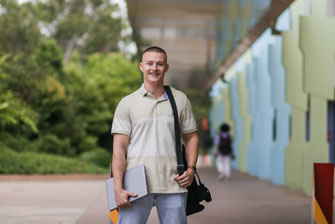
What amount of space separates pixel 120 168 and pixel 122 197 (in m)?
0.18

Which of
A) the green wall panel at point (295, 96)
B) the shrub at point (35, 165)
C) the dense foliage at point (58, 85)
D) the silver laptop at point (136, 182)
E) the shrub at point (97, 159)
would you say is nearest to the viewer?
the silver laptop at point (136, 182)

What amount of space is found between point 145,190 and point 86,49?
184ft

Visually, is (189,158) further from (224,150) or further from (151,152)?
(224,150)

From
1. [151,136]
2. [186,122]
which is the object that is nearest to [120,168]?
[151,136]

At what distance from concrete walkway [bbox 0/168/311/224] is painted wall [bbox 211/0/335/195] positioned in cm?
82

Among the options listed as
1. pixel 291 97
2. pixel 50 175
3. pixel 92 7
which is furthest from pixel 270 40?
pixel 92 7

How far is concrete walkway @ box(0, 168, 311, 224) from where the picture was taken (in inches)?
373

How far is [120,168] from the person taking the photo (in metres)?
4.28

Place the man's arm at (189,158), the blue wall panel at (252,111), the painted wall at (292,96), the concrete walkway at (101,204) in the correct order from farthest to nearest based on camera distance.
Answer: the blue wall panel at (252,111) → the painted wall at (292,96) → the concrete walkway at (101,204) → the man's arm at (189,158)

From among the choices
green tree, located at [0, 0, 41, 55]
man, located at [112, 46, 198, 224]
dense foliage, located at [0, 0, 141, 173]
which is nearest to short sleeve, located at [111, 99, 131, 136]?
man, located at [112, 46, 198, 224]

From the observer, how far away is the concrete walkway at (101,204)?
9.47 metres

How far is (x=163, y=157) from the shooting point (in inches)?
169

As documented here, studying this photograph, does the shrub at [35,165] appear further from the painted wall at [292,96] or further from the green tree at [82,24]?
the green tree at [82,24]

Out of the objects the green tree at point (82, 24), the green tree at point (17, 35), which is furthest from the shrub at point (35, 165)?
the green tree at point (82, 24)
